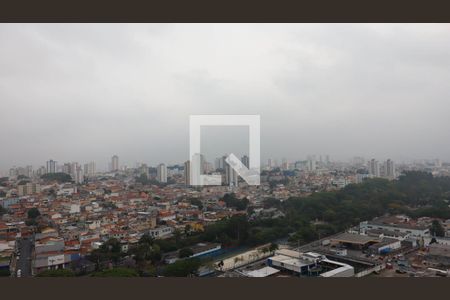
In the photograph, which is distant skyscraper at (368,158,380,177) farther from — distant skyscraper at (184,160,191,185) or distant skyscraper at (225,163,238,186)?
A: distant skyscraper at (184,160,191,185)

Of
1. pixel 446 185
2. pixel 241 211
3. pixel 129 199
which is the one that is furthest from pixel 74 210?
Answer: pixel 446 185

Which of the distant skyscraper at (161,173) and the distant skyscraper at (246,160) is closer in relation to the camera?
the distant skyscraper at (246,160)

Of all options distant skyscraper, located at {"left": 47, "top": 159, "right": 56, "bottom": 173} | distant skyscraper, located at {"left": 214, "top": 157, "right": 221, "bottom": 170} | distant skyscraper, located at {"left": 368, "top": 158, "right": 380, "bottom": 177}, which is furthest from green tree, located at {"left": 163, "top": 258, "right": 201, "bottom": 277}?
distant skyscraper, located at {"left": 368, "top": 158, "right": 380, "bottom": 177}

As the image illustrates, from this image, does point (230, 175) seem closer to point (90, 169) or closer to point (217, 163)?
point (217, 163)

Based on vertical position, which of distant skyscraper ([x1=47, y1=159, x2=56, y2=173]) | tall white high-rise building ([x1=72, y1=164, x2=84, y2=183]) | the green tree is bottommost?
the green tree

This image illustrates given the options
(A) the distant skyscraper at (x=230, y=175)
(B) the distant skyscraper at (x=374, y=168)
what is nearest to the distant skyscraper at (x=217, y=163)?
(A) the distant skyscraper at (x=230, y=175)

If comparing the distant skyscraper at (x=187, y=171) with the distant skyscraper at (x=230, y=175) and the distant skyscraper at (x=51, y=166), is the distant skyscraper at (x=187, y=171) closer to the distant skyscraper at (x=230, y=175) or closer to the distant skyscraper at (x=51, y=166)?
the distant skyscraper at (x=230, y=175)

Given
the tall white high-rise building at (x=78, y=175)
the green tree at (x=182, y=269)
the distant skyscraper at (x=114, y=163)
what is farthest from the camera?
the tall white high-rise building at (x=78, y=175)
